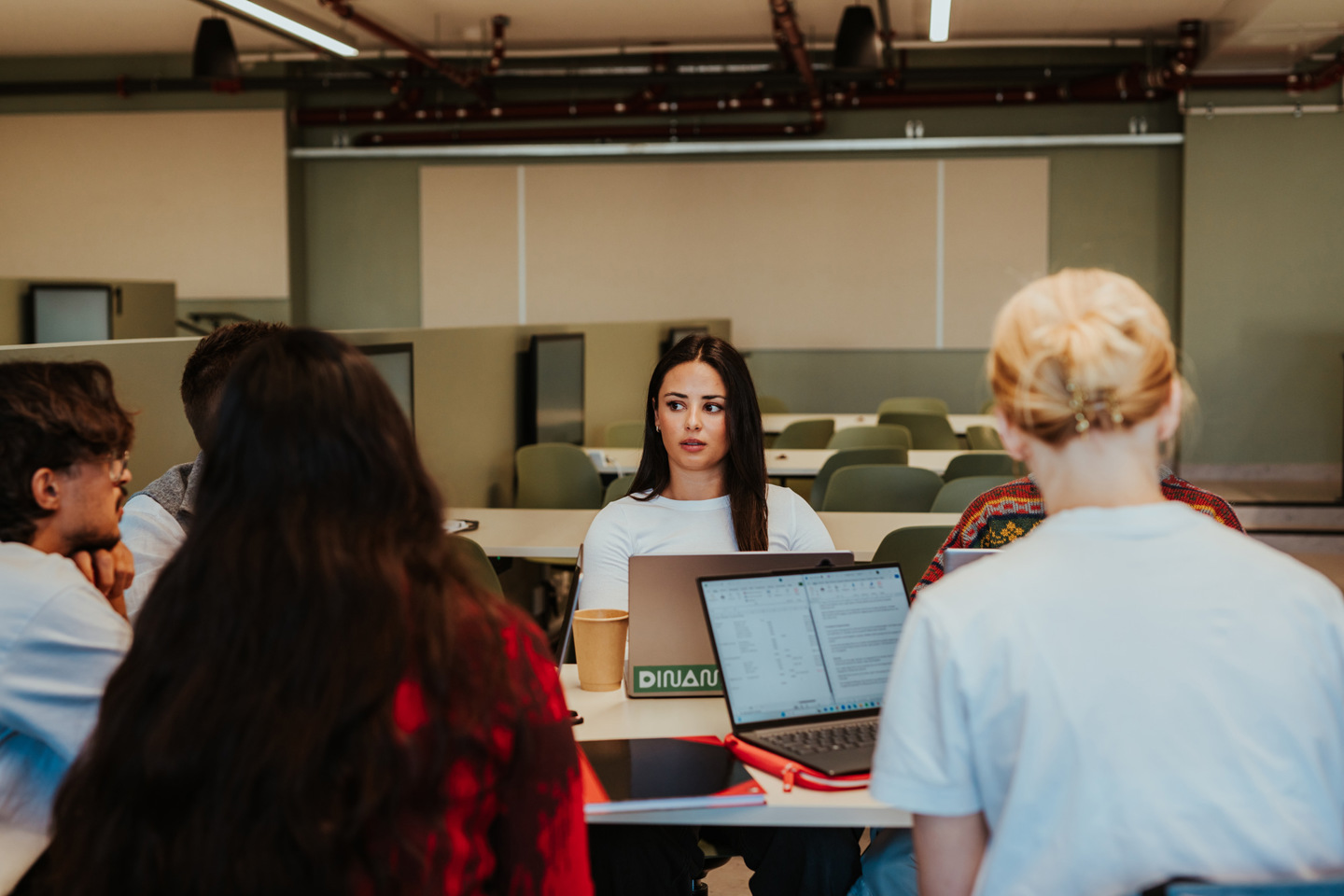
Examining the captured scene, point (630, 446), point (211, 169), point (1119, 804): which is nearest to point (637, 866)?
point (1119, 804)

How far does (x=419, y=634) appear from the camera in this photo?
0.98m

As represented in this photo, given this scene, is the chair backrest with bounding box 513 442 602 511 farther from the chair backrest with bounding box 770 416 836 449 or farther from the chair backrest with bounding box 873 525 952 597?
the chair backrest with bounding box 873 525 952 597

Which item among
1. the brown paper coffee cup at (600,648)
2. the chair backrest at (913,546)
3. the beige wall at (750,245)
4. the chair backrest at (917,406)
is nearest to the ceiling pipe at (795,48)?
the beige wall at (750,245)

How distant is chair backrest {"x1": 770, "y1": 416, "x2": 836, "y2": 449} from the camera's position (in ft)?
19.4

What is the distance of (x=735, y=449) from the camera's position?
2.46m

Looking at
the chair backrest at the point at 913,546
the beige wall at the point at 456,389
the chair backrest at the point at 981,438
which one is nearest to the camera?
the beige wall at the point at 456,389

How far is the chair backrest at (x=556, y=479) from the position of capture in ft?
15.9

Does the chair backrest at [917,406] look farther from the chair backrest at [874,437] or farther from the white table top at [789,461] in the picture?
the white table top at [789,461]

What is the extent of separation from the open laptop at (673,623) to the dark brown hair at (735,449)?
1.60ft

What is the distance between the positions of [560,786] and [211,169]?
365 inches

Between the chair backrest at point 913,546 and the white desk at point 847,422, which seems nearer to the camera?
the chair backrest at point 913,546

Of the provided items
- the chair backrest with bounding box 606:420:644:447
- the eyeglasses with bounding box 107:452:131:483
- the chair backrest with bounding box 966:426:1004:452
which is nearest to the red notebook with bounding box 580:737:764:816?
the eyeglasses with bounding box 107:452:131:483

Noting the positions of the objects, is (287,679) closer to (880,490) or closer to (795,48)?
(880,490)

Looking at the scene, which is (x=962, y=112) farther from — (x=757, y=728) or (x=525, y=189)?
(x=757, y=728)
